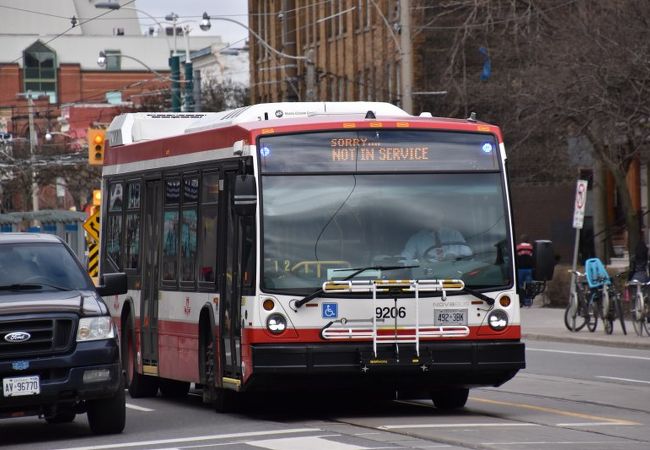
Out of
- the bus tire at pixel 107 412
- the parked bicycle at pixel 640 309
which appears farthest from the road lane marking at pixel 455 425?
the parked bicycle at pixel 640 309

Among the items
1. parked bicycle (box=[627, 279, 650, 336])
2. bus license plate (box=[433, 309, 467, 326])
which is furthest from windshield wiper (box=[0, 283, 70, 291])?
parked bicycle (box=[627, 279, 650, 336])

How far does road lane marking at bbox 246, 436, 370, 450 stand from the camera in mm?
12200

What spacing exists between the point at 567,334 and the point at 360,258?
1623 cm

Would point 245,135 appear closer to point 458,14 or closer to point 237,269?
point 237,269

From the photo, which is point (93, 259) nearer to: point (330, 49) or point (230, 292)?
point (230, 292)

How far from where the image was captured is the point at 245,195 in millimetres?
14305

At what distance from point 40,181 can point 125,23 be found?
74690mm

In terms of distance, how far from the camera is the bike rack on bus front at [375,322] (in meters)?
14.3

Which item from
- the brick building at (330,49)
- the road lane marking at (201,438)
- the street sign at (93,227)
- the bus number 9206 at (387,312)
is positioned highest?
the brick building at (330,49)

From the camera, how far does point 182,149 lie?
16891 millimetres

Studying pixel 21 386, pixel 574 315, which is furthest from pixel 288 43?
pixel 21 386

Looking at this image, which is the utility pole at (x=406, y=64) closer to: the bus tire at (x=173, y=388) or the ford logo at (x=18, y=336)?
the bus tire at (x=173, y=388)

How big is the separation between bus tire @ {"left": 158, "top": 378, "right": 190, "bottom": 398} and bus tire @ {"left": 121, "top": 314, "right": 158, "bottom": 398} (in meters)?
0.08

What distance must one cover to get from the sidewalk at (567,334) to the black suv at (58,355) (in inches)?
566
